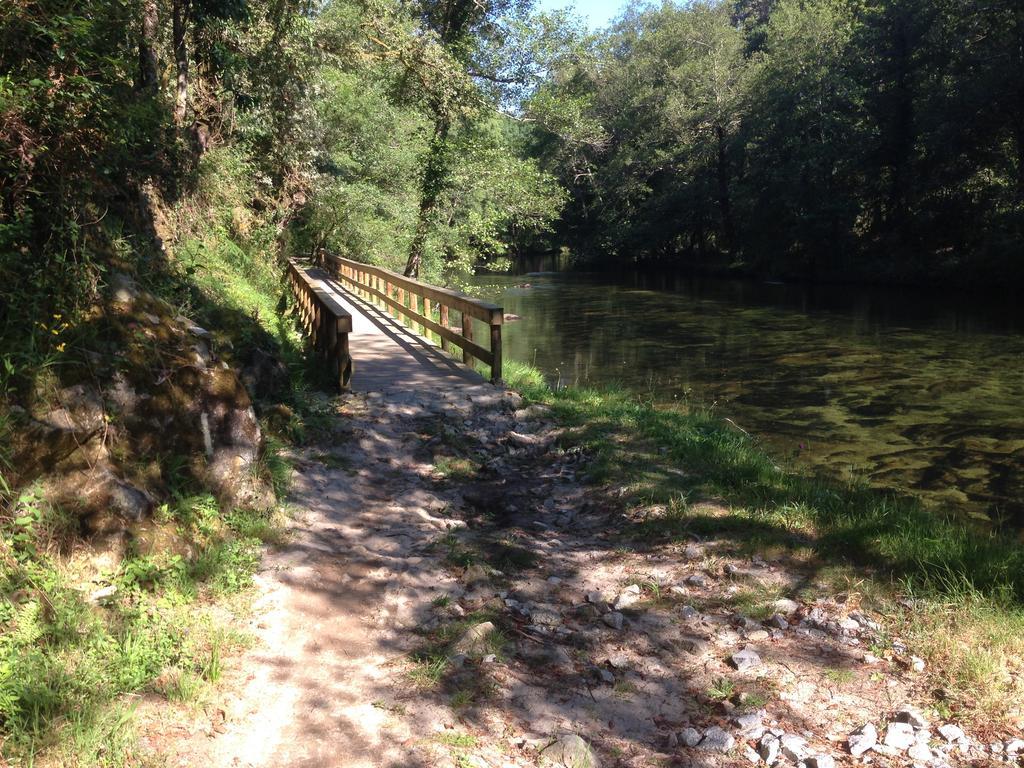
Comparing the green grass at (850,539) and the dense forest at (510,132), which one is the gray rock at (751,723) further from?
the dense forest at (510,132)

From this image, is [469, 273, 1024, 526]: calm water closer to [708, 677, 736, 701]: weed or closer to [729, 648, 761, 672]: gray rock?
[729, 648, 761, 672]: gray rock

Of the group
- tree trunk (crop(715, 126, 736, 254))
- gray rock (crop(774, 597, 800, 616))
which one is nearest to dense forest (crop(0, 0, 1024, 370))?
tree trunk (crop(715, 126, 736, 254))

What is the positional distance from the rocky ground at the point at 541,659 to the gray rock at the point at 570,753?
0.01 metres

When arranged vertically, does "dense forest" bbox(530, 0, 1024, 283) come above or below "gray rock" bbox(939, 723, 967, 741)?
above

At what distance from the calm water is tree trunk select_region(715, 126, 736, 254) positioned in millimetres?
16378

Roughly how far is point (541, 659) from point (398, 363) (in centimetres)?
665

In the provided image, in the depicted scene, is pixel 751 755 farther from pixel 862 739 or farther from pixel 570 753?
pixel 570 753

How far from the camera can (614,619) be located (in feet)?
14.2

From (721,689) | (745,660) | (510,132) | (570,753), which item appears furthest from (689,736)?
(510,132)

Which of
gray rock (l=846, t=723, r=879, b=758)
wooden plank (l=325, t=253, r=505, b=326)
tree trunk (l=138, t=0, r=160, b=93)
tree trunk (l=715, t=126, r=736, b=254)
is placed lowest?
gray rock (l=846, t=723, r=879, b=758)

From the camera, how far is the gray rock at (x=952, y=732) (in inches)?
125

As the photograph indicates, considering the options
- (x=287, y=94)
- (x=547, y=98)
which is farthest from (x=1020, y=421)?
(x=287, y=94)

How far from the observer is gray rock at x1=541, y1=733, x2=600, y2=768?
3125mm

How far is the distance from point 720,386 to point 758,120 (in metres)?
29.2
